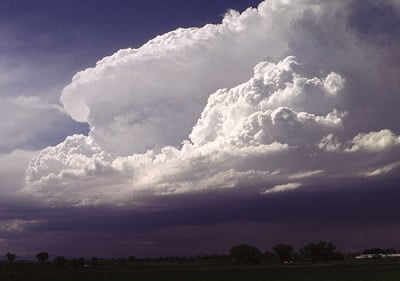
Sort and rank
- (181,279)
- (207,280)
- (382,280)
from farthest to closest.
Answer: (181,279) < (207,280) < (382,280)

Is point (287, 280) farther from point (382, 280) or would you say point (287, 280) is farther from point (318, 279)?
point (382, 280)

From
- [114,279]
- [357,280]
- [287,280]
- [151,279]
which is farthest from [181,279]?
[357,280]

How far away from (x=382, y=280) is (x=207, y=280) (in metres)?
37.1

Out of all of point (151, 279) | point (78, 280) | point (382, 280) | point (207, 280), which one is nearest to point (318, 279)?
point (382, 280)

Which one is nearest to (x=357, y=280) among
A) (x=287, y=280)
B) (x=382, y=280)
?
(x=382, y=280)

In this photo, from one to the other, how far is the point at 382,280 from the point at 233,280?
104ft

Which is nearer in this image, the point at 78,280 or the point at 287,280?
the point at 287,280

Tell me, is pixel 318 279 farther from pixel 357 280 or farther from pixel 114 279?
pixel 114 279

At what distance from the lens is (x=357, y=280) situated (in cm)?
10625

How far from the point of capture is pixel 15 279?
125m

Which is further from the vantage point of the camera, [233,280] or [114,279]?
[114,279]

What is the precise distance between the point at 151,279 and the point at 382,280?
2102 inches

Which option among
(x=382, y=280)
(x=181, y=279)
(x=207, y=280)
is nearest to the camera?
(x=382, y=280)

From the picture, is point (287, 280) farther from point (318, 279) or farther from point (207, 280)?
point (207, 280)
